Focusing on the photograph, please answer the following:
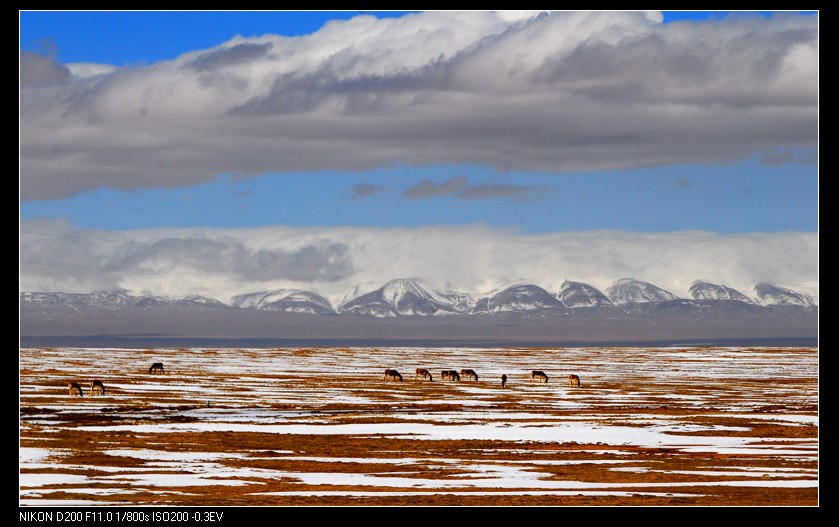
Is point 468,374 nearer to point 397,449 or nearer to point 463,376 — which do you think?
point 463,376

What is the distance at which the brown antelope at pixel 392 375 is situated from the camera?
78981 mm

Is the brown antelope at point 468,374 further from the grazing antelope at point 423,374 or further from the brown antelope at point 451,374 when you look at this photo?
the grazing antelope at point 423,374

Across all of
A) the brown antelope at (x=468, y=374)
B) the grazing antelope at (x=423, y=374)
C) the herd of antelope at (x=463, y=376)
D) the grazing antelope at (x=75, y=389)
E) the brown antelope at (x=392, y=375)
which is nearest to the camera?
the grazing antelope at (x=75, y=389)

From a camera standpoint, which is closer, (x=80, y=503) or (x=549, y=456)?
(x=80, y=503)

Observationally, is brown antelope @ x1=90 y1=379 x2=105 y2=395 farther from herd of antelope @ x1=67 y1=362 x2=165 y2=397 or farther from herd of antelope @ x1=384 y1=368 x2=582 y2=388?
herd of antelope @ x1=384 y1=368 x2=582 y2=388

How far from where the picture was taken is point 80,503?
2475 cm

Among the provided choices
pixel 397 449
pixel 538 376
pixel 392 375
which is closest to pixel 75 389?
pixel 392 375

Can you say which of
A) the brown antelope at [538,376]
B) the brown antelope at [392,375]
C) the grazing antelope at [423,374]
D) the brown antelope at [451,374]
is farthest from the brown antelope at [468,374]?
the brown antelope at [392,375]
